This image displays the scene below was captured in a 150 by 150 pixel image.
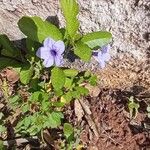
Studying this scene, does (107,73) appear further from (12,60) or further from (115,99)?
(12,60)

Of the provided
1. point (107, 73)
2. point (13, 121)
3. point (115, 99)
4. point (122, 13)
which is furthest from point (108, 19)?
point (13, 121)

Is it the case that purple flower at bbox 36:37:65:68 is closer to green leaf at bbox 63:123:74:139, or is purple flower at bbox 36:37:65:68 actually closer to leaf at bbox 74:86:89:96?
leaf at bbox 74:86:89:96

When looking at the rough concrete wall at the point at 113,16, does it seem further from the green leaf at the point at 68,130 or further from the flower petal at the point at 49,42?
the green leaf at the point at 68,130

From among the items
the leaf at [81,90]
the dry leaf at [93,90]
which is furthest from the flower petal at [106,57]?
the dry leaf at [93,90]

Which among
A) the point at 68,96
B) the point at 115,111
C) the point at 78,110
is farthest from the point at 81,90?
the point at 115,111

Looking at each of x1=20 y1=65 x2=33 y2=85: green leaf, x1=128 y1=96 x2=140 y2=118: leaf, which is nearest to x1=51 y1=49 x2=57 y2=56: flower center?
x1=20 y1=65 x2=33 y2=85: green leaf

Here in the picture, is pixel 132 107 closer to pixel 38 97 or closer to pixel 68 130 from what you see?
pixel 68 130
